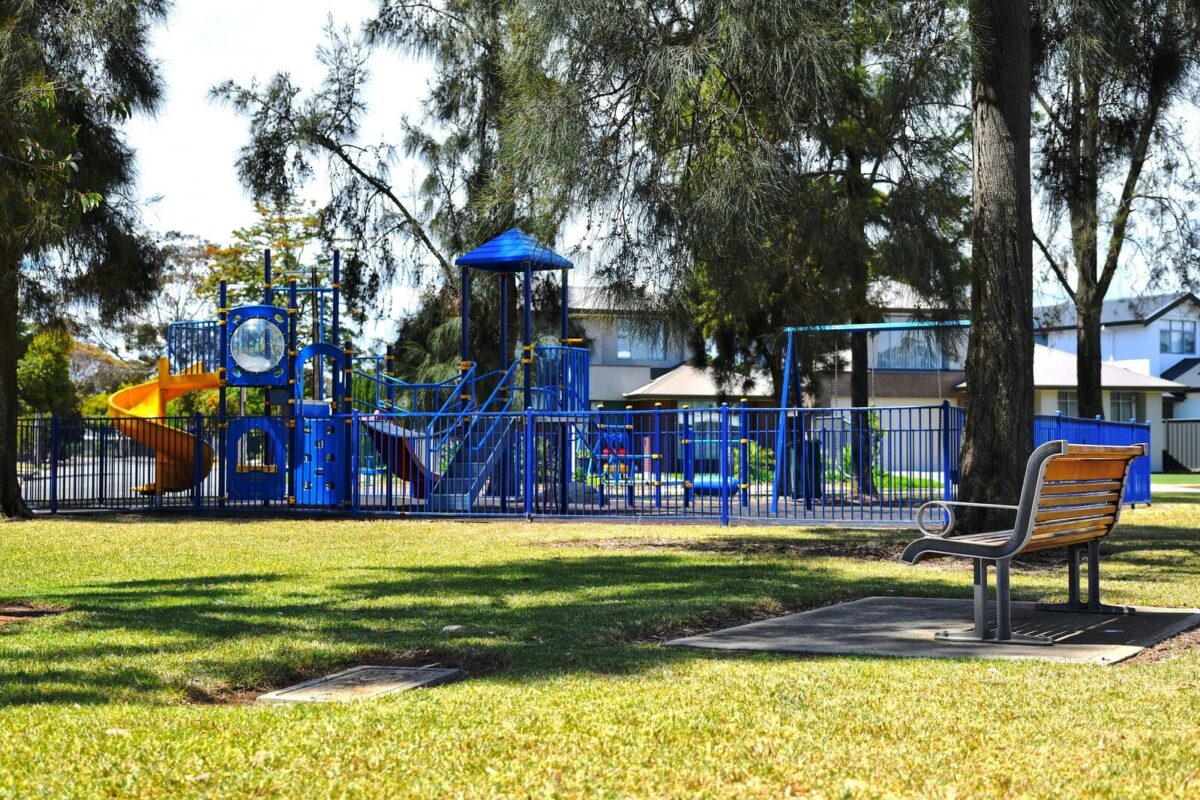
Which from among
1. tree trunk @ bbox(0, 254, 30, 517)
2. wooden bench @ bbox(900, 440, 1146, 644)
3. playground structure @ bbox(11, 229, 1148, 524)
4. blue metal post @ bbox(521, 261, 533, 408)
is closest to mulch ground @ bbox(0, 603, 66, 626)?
wooden bench @ bbox(900, 440, 1146, 644)

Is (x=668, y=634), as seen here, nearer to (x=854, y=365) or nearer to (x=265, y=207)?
(x=854, y=365)

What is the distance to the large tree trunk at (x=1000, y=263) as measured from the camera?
12695 mm

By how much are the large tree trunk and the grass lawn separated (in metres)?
1.62

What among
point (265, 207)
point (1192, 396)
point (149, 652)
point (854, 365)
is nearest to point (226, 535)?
point (149, 652)

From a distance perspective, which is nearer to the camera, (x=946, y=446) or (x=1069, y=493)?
(x=1069, y=493)

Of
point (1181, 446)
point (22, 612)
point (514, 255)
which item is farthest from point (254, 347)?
point (1181, 446)

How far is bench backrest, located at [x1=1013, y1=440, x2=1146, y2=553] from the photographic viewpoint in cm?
740

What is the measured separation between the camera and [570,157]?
500 inches

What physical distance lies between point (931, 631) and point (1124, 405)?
149 ft

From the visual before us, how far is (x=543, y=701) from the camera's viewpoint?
5727 mm

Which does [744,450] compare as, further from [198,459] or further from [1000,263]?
[198,459]

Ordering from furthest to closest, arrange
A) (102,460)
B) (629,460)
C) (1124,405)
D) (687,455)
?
(1124,405) → (102,460) → (629,460) → (687,455)

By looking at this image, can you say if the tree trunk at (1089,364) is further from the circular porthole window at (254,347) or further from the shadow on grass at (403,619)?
the circular porthole window at (254,347)

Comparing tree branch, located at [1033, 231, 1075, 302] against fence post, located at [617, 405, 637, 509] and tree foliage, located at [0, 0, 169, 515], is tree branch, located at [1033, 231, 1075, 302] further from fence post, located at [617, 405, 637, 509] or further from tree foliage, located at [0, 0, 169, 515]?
tree foliage, located at [0, 0, 169, 515]
